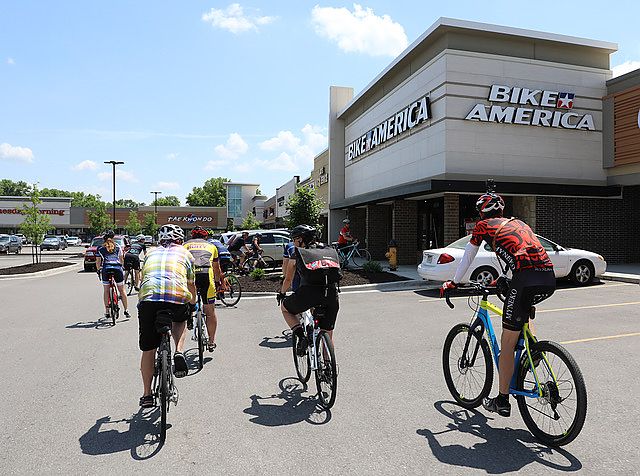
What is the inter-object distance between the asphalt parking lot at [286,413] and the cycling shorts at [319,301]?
32.4 inches

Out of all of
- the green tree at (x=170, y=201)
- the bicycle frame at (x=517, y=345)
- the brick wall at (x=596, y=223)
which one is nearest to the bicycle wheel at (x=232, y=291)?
the bicycle frame at (x=517, y=345)

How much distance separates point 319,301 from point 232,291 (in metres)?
7.54

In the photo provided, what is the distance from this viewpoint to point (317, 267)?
16.5ft

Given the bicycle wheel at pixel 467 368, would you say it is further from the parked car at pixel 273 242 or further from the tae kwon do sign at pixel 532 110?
the parked car at pixel 273 242

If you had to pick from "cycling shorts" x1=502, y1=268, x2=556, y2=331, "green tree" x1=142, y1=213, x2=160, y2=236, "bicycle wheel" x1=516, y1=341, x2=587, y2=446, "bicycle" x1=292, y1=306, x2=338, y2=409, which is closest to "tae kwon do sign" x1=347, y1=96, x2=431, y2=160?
"bicycle" x1=292, y1=306, x2=338, y2=409

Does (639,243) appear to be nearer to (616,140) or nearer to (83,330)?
(616,140)

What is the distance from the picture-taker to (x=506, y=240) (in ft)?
14.1

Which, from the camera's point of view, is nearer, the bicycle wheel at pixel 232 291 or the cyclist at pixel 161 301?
the cyclist at pixel 161 301

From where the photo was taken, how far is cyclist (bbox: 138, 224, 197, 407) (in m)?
4.56

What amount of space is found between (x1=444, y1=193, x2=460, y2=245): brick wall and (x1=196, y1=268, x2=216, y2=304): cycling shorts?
1253cm

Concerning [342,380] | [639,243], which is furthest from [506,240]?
[639,243]

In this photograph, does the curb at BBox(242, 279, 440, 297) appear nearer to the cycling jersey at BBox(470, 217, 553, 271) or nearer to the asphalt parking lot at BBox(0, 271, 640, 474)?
the asphalt parking lot at BBox(0, 271, 640, 474)

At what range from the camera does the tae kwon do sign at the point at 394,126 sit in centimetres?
1956

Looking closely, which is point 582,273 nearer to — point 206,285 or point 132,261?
point 206,285
